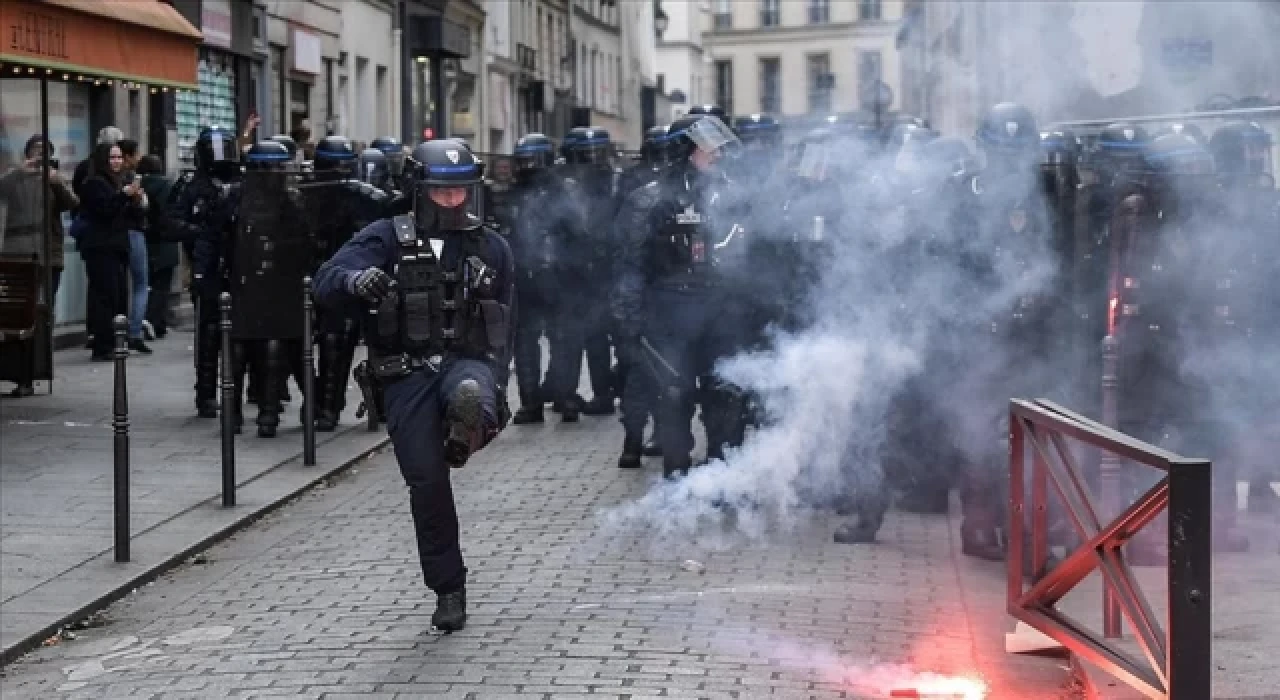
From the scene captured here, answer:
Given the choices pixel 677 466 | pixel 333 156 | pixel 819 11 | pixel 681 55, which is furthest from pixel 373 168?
pixel 681 55

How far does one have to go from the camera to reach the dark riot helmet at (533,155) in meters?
13.9

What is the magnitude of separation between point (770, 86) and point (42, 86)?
1169 centimetres

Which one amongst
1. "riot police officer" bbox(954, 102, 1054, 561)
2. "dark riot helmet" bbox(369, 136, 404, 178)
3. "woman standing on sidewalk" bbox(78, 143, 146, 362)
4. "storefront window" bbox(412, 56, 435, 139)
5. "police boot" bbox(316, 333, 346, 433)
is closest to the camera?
"riot police officer" bbox(954, 102, 1054, 561)

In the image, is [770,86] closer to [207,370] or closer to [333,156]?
[333,156]

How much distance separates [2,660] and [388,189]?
314 inches

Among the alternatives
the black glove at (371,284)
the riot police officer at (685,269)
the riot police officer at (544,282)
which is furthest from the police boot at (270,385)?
the black glove at (371,284)

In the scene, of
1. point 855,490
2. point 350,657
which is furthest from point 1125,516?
point 855,490

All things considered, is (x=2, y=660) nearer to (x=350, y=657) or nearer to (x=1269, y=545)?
(x=350, y=657)

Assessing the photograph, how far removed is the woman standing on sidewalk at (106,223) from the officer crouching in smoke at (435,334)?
9.18m

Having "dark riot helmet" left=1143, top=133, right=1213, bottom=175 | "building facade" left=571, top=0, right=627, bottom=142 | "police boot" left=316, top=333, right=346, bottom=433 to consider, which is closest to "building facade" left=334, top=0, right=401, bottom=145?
"police boot" left=316, top=333, right=346, bottom=433

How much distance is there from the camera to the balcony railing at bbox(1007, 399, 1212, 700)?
5023 mm

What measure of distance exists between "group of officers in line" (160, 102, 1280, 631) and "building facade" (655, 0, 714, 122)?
66721 mm

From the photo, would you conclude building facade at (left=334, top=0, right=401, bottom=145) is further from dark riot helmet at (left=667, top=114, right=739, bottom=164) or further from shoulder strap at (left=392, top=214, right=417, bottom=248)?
shoulder strap at (left=392, top=214, right=417, bottom=248)

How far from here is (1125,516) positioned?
5.53 m
